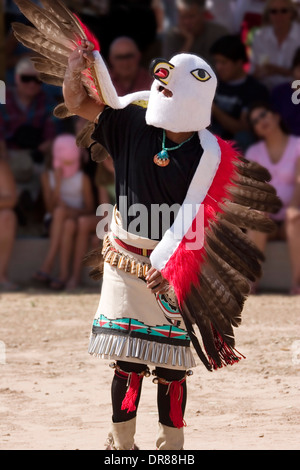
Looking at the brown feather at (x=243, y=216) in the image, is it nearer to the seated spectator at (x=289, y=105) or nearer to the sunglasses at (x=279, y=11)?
the seated spectator at (x=289, y=105)

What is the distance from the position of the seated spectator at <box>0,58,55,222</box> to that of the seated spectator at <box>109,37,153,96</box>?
0.77 meters

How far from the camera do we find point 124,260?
392cm

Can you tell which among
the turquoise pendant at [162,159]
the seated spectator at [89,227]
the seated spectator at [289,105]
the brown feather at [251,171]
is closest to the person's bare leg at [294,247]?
the seated spectator at [289,105]

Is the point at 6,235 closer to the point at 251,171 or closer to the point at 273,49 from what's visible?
the point at 273,49

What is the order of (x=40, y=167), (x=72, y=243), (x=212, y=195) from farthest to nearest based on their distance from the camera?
(x=40, y=167), (x=72, y=243), (x=212, y=195)

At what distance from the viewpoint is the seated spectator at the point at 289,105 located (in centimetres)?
828

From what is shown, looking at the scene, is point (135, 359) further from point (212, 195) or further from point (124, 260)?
point (212, 195)

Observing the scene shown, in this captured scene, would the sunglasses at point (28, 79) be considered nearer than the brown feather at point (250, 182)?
No

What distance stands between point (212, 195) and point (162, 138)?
0.34 metres

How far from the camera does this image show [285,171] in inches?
305

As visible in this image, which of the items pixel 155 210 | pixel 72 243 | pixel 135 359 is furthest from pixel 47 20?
pixel 72 243

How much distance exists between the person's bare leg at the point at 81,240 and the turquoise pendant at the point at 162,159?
4182mm

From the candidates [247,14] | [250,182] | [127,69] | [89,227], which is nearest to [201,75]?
[250,182]

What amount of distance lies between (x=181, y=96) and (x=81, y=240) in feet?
14.1
